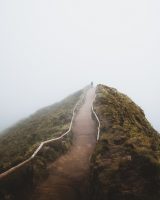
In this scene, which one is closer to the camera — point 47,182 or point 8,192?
point 8,192

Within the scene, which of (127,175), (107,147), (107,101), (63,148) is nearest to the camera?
(127,175)

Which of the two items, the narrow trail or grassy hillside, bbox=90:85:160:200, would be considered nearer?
grassy hillside, bbox=90:85:160:200

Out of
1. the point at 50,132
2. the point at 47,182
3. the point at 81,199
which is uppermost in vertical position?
the point at 50,132

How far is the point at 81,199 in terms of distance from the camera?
13.8 meters

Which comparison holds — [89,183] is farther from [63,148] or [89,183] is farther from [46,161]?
[63,148]

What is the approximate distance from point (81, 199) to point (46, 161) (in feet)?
13.3

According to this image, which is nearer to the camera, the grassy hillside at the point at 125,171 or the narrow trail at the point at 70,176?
the grassy hillside at the point at 125,171

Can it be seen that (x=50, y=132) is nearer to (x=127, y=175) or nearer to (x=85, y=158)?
(x=85, y=158)

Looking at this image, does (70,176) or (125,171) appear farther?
(70,176)

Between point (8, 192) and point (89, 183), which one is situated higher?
point (8, 192)

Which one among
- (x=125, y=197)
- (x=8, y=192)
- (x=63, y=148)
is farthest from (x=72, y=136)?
(x=125, y=197)

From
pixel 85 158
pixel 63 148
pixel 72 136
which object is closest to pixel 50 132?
pixel 72 136

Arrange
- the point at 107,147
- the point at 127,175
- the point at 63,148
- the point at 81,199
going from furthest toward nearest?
the point at 63,148, the point at 107,147, the point at 81,199, the point at 127,175

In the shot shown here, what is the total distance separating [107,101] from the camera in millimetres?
32906
